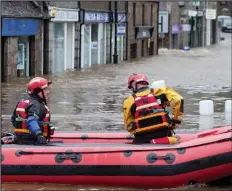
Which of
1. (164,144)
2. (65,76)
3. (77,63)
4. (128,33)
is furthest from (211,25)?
(164,144)

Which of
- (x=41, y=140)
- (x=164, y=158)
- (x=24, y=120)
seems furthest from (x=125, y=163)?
(x=24, y=120)

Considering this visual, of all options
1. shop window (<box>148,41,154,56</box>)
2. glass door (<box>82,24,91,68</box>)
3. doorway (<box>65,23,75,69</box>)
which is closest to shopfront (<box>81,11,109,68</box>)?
glass door (<box>82,24,91,68</box>)

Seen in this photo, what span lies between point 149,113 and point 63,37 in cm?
2338

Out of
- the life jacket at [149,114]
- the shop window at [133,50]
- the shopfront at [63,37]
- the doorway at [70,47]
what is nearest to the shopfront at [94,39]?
the doorway at [70,47]

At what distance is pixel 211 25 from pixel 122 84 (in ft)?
165

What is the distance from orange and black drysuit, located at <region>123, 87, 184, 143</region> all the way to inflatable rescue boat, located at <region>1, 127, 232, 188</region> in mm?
236

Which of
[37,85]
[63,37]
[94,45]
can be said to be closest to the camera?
[37,85]

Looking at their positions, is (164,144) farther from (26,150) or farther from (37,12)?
(37,12)

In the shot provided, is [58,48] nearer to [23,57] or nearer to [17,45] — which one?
[23,57]

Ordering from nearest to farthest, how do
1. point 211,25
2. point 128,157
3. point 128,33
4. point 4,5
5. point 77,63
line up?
point 128,157, point 4,5, point 77,63, point 128,33, point 211,25

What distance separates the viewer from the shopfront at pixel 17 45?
25578mm

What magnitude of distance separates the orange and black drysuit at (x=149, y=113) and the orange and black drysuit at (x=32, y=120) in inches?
43.0

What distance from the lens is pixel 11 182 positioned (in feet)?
31.1

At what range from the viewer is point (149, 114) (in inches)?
370
